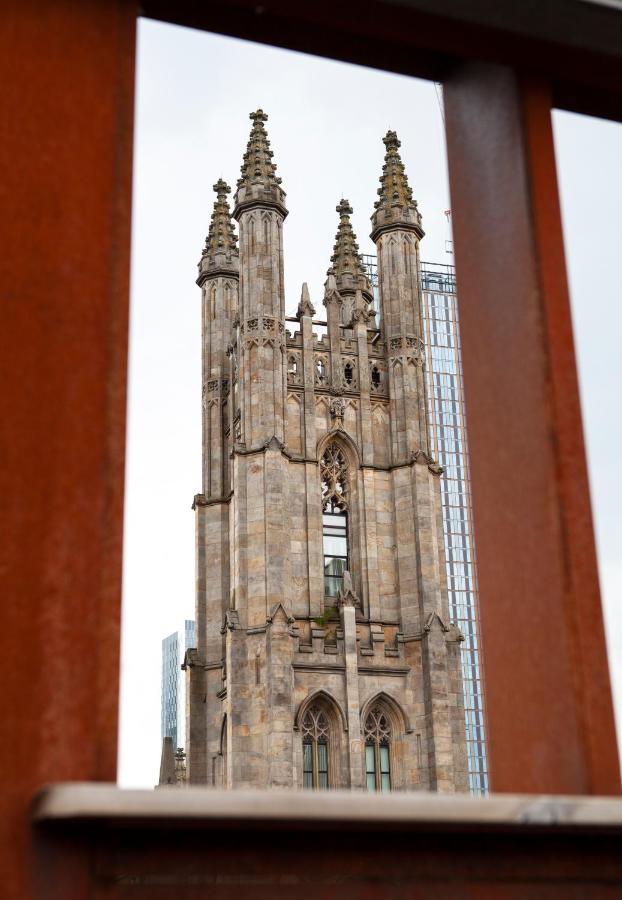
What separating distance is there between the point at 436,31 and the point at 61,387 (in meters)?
1.53

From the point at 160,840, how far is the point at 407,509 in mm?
30054

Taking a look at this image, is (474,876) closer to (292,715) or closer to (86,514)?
(86,514)

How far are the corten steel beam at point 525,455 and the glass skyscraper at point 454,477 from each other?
68939mm

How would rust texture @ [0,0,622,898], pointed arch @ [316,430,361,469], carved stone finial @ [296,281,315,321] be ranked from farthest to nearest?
carved stone finial @ [296,281,315,321] → pointed arch @ [316,430,361,469] → rust texture @ [0,0,622,898]

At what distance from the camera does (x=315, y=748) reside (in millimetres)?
29078

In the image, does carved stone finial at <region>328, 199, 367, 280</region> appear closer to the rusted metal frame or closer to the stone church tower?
the stone church tower

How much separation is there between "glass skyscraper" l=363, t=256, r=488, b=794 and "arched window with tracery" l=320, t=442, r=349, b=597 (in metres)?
40.1

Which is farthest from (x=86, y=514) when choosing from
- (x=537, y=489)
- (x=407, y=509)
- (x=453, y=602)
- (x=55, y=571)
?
(x=453, y=602)

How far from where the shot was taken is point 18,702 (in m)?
2.81

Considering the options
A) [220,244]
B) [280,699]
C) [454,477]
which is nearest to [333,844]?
[280,699]

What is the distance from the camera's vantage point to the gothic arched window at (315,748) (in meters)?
28.8

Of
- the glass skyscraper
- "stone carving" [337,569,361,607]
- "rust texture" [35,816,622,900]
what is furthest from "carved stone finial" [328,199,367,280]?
the glass skyscraper

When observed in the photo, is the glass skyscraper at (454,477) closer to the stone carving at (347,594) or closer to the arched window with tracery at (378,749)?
the arched window with tracery at (378,749)

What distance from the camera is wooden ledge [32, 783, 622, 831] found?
8.54 ft
